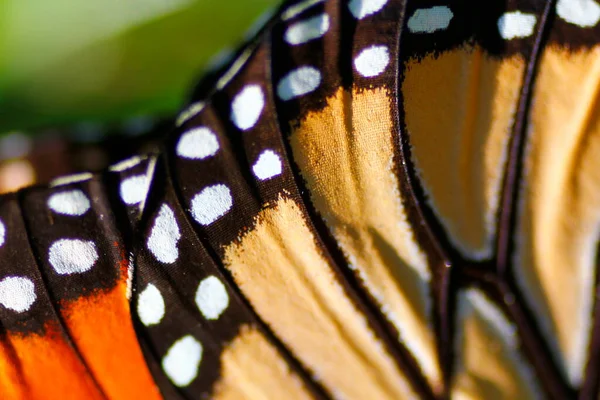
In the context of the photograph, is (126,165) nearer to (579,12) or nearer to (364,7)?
(364,7)

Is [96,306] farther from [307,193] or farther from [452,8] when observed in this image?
[452,8]

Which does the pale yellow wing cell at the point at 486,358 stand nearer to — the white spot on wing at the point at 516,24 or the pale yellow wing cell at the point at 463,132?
the pale yellow wing cell at the point at 463,132

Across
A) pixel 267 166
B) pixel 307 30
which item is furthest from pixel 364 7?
pixel 267 166

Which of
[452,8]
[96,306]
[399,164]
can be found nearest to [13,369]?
[96,306]

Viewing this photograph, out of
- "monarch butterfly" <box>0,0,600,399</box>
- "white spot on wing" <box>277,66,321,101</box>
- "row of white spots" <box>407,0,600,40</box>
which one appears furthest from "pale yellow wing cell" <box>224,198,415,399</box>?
"row of white spots" <box>407,0,600,40</box>

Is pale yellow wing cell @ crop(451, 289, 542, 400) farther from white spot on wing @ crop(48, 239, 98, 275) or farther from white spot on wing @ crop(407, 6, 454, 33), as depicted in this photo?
white spot on wing @ crop(48, 239, 98, 275)

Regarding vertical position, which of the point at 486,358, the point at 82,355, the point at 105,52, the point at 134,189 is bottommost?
the point at 486,358
